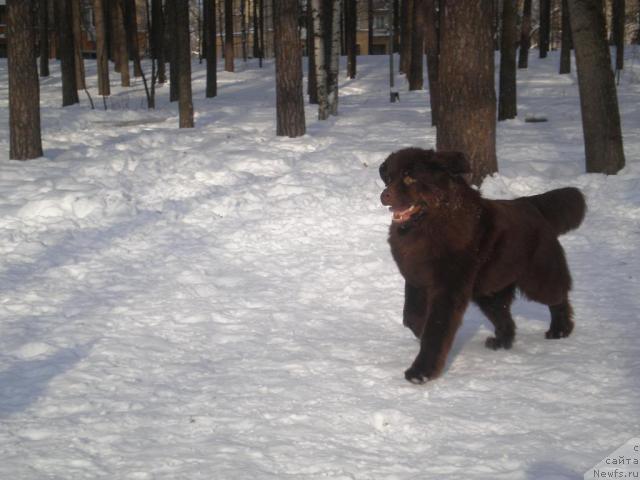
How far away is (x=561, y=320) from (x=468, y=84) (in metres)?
5.03

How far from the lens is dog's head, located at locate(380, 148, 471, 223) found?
457cm

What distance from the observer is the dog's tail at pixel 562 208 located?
5531mm

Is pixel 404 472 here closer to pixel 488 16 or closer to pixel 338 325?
pixel 338 325

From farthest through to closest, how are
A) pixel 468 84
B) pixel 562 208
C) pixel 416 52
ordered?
pixel 416 52
pixel 468 84
pixel 562 208

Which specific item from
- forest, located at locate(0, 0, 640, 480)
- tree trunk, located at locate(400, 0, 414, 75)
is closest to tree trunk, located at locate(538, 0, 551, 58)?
tree trunk, located at locate(400, 0, 414, 75)

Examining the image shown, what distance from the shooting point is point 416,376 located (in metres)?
4.44

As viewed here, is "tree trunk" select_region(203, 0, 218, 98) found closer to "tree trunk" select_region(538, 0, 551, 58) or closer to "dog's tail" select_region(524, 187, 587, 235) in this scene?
"tree trunk" select_region(538, 0, 551, 58)

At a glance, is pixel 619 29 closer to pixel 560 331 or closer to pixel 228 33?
pixel 228 33

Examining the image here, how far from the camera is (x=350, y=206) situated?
9.43m

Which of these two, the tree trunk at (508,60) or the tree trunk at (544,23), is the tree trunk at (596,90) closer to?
the tree trunk at (508,60)

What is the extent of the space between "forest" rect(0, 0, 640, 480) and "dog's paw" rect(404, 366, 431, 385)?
7cm

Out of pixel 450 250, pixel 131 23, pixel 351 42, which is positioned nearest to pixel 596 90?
pixel 450 250

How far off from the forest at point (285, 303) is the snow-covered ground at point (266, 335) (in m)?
0.02

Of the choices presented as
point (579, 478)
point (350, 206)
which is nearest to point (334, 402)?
point (579, 478)
